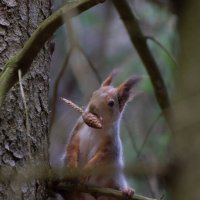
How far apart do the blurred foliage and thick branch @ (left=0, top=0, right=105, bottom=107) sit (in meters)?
1.56

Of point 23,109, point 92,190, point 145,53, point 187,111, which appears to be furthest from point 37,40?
point 145,53

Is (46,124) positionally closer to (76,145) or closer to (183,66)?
(76,145)

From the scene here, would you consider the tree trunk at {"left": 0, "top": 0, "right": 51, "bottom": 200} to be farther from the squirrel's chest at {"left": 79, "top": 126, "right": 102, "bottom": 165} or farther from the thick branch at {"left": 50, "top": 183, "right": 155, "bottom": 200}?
the squirrel's chest at {"left": 79, "top": 126, "right": 102, "bottom": 165}

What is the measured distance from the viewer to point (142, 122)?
11.1ft

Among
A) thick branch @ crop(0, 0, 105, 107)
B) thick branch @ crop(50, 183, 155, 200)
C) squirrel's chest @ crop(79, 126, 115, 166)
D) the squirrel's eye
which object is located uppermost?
thick branch @ crop(0, 0, 105, 107)

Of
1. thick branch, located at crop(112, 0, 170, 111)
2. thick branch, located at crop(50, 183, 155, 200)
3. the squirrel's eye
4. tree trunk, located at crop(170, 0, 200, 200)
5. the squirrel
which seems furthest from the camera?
thick branch, located at crop(112, 0, 170, 111)

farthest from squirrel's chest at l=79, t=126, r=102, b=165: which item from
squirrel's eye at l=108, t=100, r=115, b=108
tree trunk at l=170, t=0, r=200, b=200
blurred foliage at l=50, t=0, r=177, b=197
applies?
tree trunk at l=170, t=0, r=200, b=200

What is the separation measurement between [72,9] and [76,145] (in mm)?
738

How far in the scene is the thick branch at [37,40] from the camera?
113cm

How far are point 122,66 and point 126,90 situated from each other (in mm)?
2017

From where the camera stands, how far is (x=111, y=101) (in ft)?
6.07

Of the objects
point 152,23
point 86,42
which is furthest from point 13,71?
point 86,42

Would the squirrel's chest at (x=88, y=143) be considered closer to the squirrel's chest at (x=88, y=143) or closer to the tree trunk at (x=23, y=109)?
the squirrel's chest at (x=88, y=143)

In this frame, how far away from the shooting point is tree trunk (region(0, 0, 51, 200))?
147cm
